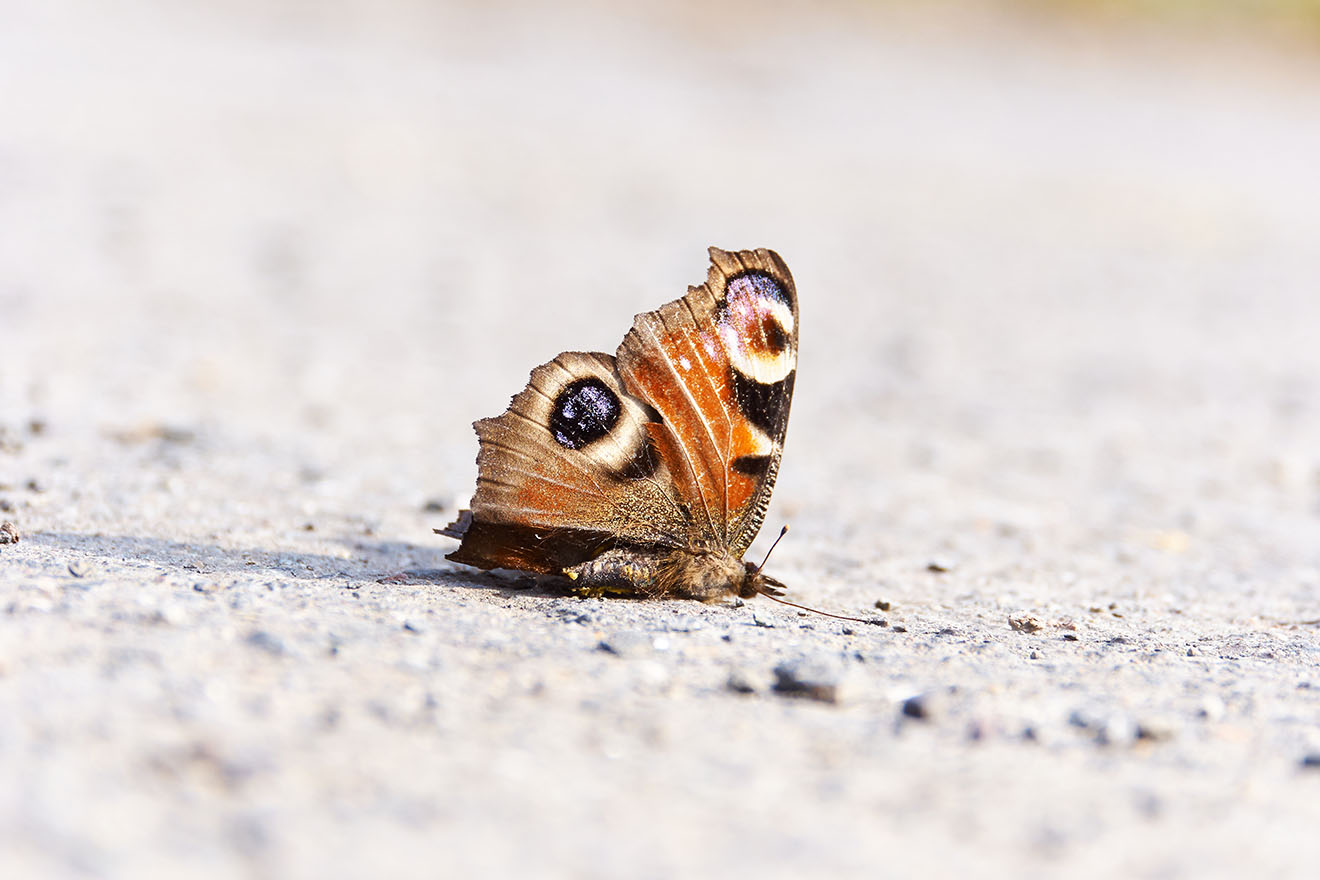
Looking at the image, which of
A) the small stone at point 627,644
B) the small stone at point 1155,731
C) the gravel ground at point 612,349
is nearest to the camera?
the gravel ground at point 612,349

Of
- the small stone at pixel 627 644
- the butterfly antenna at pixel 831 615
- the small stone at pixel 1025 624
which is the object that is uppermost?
the small stone at pixel 1025 624

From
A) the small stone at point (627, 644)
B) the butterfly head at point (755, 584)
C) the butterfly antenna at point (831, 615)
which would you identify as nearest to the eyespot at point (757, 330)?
the butterfly head at point (755, 584)

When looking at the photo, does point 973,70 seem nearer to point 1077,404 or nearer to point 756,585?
point 1077,404

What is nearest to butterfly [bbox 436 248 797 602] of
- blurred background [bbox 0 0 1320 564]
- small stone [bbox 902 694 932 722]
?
small stone [bbox 902 694 932 722]

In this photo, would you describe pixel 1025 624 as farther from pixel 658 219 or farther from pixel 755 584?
pixel 658 219

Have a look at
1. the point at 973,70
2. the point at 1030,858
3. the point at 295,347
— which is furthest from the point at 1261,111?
the point at 1030,858

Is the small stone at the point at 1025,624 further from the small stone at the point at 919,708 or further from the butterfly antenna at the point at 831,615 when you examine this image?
the small stone at the point at 919,708
